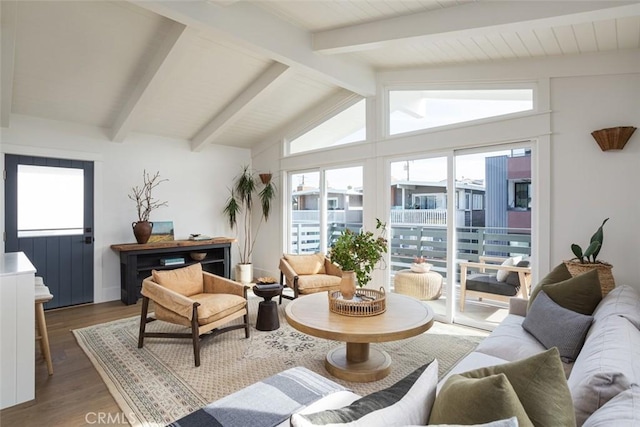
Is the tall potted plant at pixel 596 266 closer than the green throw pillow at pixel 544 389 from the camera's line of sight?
No

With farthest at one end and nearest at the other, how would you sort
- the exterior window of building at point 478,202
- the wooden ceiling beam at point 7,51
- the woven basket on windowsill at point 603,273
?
the exterior window of building at point 478,202 → the woven basket on windowsill at point 603,273 → the wooden ceiling beam at point 7,51

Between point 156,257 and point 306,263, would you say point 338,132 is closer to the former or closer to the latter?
point 306,263

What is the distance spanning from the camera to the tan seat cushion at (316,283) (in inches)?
165

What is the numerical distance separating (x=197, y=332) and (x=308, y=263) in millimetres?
2040

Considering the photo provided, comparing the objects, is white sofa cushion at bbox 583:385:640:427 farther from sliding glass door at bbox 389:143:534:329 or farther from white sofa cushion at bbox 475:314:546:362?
sliding glass door at bbox 389:143:534:329

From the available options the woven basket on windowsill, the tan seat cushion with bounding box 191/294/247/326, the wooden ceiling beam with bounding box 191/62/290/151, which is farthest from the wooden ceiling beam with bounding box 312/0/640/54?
the tan seat cushion with bounding box 191/294/247/326

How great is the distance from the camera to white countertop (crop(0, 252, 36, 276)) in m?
2.31

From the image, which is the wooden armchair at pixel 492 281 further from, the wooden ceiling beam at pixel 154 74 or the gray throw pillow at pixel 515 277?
the wooden ceiling beam at pixel 154 74

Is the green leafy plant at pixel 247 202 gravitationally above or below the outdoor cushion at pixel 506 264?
above

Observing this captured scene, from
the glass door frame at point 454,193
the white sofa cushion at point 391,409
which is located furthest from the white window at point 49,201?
the white sofa cushion at point 391,409

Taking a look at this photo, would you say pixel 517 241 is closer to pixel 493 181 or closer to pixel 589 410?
pixel 493 181

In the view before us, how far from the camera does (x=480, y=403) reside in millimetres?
907

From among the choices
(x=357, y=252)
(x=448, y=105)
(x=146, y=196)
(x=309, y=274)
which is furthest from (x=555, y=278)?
(x=146, y=196)

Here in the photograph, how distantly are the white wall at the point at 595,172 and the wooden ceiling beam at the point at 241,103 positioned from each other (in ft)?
9.62
